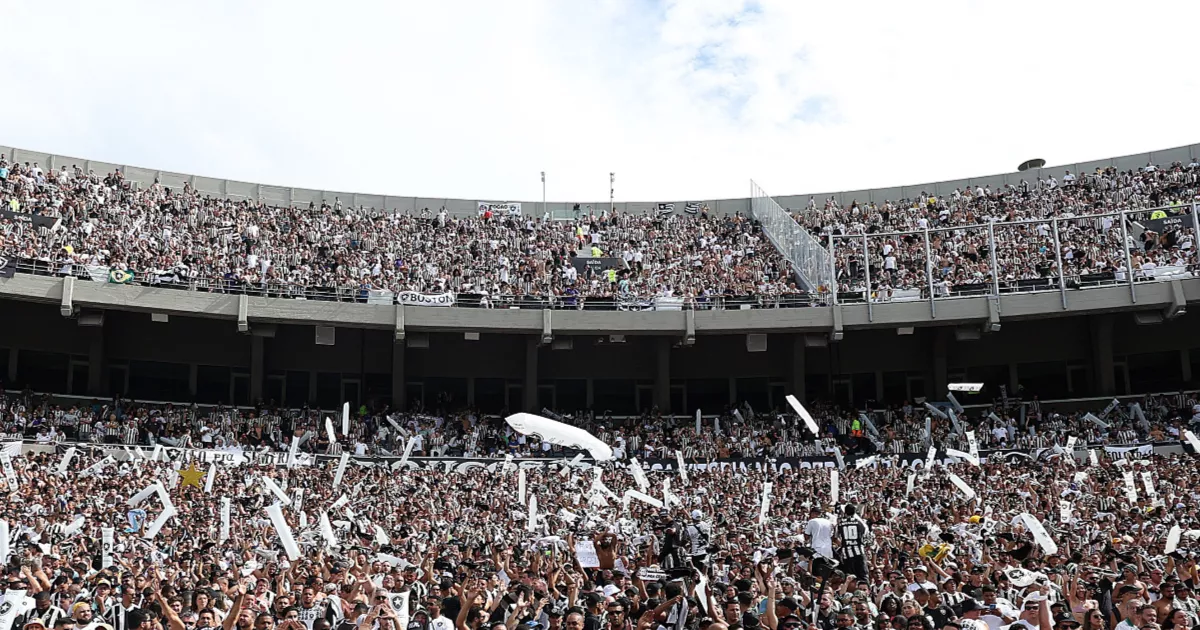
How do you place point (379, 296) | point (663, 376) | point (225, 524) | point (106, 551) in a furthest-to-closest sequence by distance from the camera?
point (663, 376)
point (379, 296)
point (225, 524)
point (106, 551)

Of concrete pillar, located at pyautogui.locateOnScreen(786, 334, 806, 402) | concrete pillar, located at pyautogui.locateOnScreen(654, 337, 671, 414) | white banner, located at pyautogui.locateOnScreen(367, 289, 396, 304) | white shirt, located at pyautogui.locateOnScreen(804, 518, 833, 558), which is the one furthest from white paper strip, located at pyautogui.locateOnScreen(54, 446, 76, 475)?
concrete pillar, located at pyautogui.locateOnScreen(786, 334, 806, 402)

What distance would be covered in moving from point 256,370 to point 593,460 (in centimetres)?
1222

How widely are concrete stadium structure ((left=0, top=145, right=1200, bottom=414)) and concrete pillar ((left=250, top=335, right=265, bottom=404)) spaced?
0.24 ft

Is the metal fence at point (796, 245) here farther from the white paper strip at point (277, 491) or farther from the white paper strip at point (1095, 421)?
the white paper strip at point (277, 491)

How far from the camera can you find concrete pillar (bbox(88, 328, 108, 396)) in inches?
1406

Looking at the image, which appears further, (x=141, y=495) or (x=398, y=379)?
(x=398, y=379)

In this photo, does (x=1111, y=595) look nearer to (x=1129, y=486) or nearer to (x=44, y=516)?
(x=1129, y=486)

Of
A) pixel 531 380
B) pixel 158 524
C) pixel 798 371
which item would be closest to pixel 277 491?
pixel 158 524

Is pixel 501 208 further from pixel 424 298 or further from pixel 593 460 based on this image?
pixel 593 460

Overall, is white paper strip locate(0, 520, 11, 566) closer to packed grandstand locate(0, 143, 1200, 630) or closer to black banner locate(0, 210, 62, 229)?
packed grandstand locate(0, 143, 1200, 630)

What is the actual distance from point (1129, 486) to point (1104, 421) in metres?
14.0

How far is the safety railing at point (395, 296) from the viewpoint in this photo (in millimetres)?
32719

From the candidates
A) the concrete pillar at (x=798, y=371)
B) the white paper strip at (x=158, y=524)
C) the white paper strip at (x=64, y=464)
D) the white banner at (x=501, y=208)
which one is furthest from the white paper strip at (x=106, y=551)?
the white banner at (x=501, y=208)

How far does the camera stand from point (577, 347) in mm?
40344
